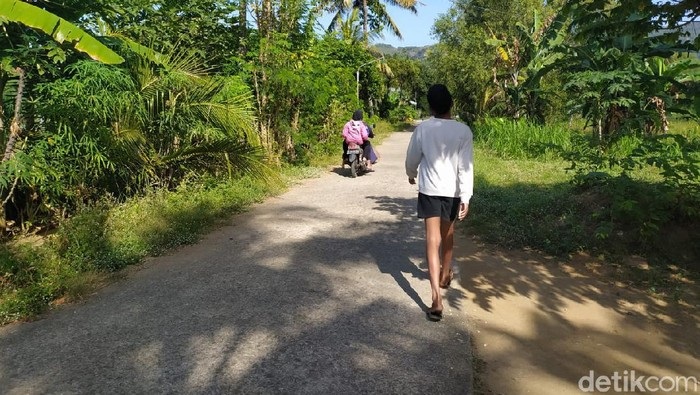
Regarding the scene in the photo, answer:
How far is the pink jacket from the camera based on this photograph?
9.93 metres

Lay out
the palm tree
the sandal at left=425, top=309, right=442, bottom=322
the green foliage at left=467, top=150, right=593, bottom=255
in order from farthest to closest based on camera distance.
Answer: the palm tree, the green foliage at left=467, top=150, right=593, bottom=255, the sandal at left=425, top=309, right=442, bottom=322

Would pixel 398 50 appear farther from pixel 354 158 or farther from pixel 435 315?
pixel 435 315

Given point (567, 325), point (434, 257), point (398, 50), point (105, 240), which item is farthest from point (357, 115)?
point (398, 50)

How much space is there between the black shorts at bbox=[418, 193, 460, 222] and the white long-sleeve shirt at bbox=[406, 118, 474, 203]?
5 centimetres

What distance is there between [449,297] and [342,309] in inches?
39.0

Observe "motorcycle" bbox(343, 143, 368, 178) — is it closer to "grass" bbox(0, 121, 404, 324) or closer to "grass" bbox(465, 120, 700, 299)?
"grass" bbox(0, 121, 404, 324)

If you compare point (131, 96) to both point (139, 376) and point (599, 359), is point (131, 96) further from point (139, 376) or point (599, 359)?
point (599, 359)

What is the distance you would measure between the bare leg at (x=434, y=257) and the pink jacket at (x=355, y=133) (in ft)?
21.0

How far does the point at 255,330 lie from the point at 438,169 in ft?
5.97

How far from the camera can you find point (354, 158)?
10.1 meters

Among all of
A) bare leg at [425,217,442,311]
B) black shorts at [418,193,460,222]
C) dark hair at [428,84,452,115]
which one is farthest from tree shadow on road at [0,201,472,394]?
dark hair at [428,84,452,115]

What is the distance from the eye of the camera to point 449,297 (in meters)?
4.07

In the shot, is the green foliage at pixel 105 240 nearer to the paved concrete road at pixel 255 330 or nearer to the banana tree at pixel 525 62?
the paved concrete road at pixel 255 330

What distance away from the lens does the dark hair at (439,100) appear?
362 cm
